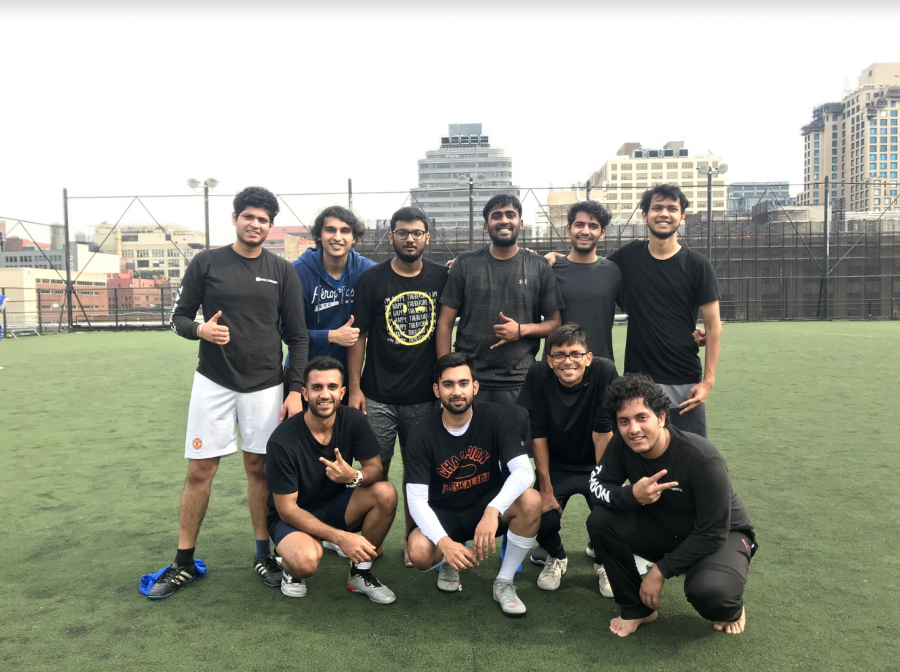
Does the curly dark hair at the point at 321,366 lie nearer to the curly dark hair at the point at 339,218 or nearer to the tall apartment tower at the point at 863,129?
the curly dark hair at the point at 339,218

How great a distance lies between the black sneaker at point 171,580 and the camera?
3102 mm

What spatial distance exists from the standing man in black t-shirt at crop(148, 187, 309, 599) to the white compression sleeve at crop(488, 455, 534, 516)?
1.17 meters

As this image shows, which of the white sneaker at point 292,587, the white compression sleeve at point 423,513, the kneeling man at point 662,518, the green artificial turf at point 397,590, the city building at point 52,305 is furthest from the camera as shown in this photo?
the city building at point 52,305

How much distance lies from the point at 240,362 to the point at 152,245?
57.8 m

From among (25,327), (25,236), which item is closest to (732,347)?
(25,327)

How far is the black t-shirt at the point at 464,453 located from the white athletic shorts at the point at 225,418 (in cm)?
81

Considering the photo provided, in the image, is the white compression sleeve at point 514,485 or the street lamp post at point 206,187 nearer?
the white compression sleeve at point 514,485

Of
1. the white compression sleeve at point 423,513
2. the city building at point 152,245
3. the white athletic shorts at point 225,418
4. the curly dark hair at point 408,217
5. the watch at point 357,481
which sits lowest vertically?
the white compression sleeve at point 423,513

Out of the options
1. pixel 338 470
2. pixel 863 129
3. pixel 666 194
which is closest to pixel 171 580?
pixel 338 470

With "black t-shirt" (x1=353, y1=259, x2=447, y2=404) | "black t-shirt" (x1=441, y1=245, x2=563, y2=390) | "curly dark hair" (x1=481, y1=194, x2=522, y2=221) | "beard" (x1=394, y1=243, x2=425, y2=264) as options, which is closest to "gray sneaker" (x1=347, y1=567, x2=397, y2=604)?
"black t-shirt" (x1=353, y1=259, x2=447, y2=404)

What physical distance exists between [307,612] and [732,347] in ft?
42.5

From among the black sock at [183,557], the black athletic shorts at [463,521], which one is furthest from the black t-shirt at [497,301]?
the black sock at [183,557]

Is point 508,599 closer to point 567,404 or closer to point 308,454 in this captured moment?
point 567,404

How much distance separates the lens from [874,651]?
252 centimetres
